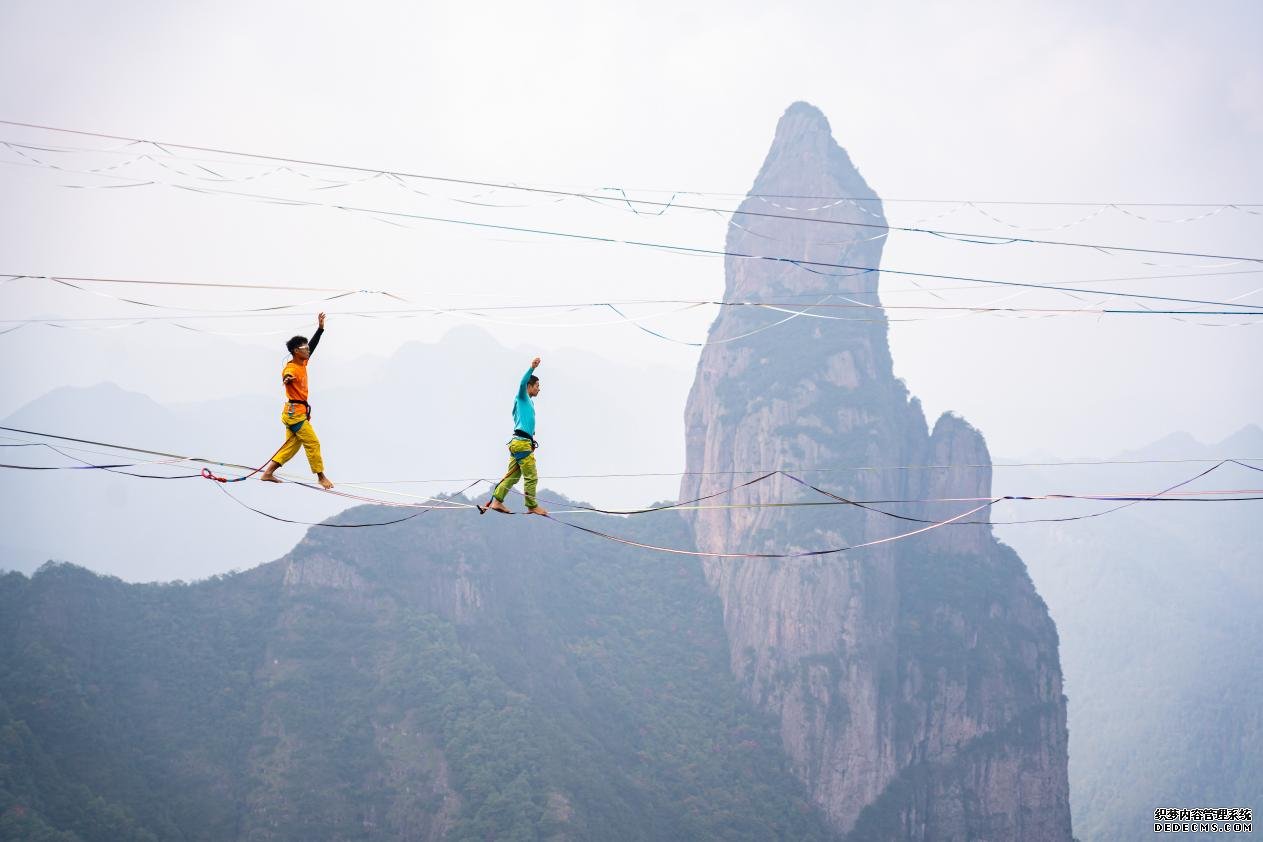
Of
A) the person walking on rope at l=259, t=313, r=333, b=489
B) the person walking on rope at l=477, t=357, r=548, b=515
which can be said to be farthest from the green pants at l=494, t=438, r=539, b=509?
the person walking on rope at l=259, t=313, r=333, b=489

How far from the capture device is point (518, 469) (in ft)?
47.2

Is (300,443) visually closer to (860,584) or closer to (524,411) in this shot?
(524,411)

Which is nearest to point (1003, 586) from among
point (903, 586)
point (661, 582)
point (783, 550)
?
point (903, 586)

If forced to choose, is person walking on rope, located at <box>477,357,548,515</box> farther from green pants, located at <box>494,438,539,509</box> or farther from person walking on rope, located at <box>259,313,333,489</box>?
person walking on rope, located at <box>259,313,333,489</box>

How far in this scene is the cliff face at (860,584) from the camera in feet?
258

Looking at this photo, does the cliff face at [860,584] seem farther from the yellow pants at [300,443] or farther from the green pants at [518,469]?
the yellow pants at [300,443]

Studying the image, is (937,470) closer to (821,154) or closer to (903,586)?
(903,586)

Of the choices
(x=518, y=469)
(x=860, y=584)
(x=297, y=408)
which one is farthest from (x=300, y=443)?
(x=860, y=584)

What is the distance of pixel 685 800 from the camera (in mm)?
71750

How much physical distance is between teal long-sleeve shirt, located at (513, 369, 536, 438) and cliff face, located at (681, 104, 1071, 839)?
62.2 m

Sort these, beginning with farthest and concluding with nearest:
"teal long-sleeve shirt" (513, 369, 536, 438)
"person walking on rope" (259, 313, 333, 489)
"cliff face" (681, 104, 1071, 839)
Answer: "cliff face" (681, 104, 1071, 839) → "teal long-sleeve shirt" (513, 369, 536, 438) → "person walking on rope" (259, 313, 333, 489)

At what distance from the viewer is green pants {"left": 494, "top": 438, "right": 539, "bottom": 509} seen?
14.1m

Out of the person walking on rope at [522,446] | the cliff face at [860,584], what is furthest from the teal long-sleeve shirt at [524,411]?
the cliff face at [860,584]

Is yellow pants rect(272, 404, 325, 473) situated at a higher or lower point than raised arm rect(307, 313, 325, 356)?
lower
